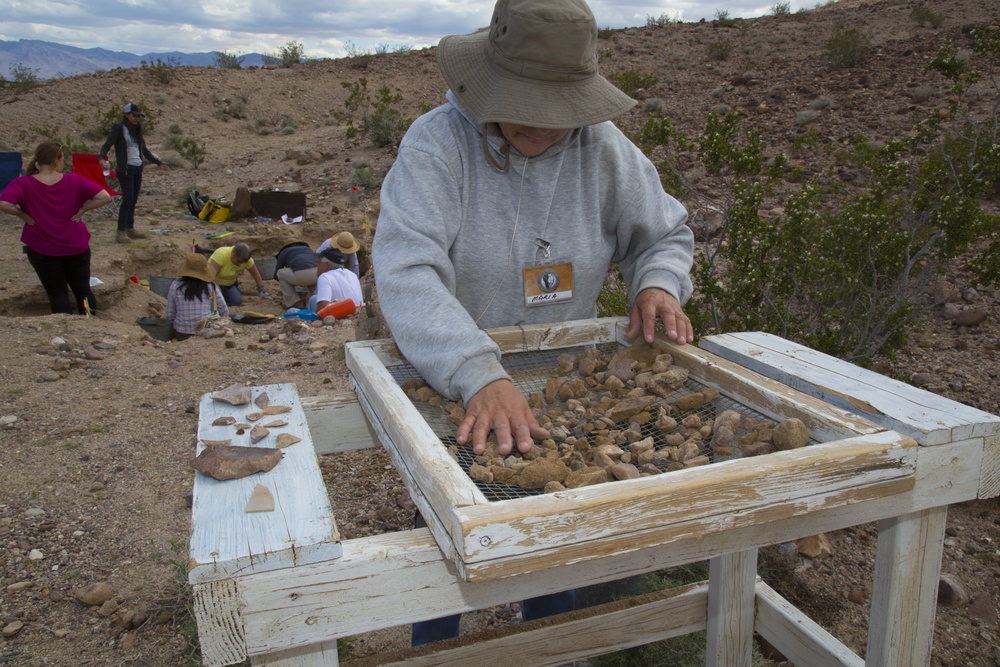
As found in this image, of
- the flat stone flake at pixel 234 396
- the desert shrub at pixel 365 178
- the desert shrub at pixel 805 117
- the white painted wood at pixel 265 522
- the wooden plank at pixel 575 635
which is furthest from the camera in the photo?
the desert shrub at pixel 365 178

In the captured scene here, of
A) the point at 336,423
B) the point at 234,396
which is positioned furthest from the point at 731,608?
the point at 234,396

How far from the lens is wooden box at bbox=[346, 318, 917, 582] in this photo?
3.29ft

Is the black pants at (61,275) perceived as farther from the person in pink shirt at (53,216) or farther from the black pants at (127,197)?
the black pants at (127,197)

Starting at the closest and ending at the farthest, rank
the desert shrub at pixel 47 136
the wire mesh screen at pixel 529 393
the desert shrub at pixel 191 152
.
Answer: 1. the wire mesh screen at pixel 529 393
2. the desert shrub at pixel 191 152
3. the desert shrub at pixel 47 136

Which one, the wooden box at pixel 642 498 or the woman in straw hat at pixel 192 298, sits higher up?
the wooden box at pixel 642 498

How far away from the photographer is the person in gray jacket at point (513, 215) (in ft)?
4.90

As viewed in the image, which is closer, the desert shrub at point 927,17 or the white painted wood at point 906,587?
the white painted wood at point 906,587

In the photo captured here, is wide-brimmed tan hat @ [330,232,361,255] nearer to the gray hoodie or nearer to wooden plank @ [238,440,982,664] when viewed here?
the gray hoodie

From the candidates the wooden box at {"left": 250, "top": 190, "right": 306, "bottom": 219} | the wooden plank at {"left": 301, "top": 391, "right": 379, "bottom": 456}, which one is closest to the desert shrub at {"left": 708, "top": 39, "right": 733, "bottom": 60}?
the wooden box at {"left": 250, "top": 190, "right": 306, "bottom": 219}

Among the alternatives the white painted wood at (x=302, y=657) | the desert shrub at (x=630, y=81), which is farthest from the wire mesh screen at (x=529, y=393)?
the desert shrub at (x=630, y=81)

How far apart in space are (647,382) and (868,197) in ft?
10.1

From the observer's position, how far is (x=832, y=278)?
13.7 ft

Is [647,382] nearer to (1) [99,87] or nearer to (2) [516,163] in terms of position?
(2) [516,163]

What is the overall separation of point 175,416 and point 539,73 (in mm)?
3543
